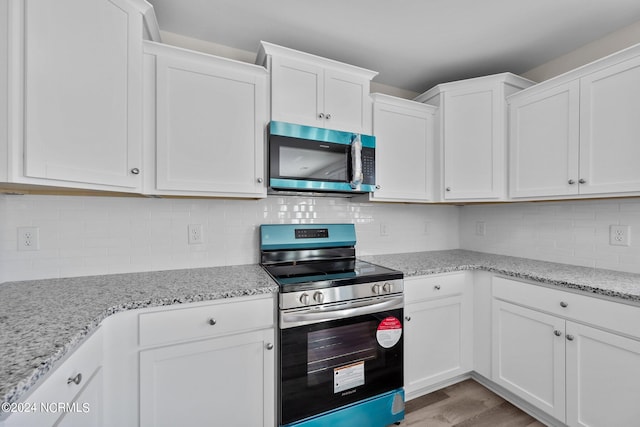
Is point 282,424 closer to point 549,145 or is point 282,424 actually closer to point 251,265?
point 251,265

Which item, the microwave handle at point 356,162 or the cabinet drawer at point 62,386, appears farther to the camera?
the microwave handle at point 356,162

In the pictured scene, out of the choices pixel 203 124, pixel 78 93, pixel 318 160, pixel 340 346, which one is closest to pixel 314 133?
pixel 318 160

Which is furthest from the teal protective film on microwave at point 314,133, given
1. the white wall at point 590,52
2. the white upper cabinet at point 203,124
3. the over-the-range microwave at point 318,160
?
the white wall at point 590,52

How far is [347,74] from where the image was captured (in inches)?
76.9

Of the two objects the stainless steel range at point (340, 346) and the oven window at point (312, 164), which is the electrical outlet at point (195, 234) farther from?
the oven window at point (312, 164)

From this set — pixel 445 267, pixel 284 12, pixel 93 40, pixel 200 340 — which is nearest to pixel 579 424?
pixel 445 267

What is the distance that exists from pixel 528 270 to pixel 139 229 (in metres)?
2.48

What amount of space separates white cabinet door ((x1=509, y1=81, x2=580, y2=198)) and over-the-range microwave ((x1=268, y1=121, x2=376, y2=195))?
3.49 feet

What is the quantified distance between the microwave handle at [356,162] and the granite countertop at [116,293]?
0.66 m

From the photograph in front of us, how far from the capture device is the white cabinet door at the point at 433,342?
6.06 feet

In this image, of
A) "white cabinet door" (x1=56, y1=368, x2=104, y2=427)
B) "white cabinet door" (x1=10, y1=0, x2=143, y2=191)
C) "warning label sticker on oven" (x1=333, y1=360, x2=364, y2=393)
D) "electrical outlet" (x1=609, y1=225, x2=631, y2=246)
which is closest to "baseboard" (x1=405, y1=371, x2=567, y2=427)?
"warning label sticker on oven" (x1=333, y1=360, x2=364, y2=393)

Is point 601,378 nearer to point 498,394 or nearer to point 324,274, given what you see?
point 498,394

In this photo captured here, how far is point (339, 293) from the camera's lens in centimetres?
153

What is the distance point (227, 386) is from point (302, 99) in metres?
1.68
